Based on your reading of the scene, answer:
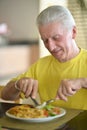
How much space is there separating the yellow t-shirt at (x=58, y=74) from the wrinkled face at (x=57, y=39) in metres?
Answer: 0.07

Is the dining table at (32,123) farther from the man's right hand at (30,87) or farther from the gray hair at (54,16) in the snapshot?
the gray hair at (54,16)

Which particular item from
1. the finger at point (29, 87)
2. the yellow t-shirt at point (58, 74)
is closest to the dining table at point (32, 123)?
the finger at point (29, 87)

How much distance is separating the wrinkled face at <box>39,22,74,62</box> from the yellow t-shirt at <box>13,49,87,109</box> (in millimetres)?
74

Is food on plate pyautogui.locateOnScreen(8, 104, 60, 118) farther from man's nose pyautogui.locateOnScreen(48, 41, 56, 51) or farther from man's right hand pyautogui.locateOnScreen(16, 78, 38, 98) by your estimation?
man's nose pyautogui.locateOnScreen(48, 41, 56, 51)

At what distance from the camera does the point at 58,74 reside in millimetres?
1771

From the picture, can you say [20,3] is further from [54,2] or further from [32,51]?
[54,2]

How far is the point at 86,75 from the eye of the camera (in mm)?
1668

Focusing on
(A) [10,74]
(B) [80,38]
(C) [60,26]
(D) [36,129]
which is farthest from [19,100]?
(A) [10,74]

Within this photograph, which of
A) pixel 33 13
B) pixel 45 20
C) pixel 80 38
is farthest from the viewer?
pixel 33 13

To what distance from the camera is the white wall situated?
5055 mm

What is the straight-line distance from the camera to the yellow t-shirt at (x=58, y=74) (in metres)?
1.67

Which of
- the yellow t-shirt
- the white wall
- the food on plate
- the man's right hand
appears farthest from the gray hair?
the white wall

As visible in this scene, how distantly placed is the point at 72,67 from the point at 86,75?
0.31 ft

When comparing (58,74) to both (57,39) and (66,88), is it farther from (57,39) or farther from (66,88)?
(66,88)
